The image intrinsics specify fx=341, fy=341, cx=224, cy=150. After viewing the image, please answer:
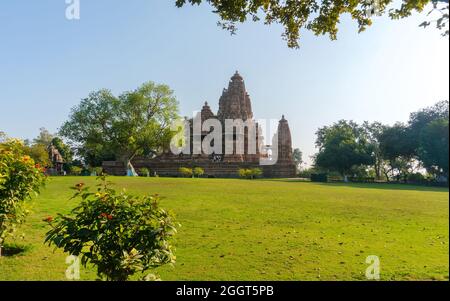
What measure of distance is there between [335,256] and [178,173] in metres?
40.2

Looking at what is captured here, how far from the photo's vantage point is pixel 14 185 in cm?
640

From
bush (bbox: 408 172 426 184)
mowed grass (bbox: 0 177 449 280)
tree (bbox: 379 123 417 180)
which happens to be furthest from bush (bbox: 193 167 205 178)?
tree (bbox: 379 123 417 180)

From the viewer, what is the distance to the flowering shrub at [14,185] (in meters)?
6.29

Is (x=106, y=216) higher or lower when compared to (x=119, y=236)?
higher

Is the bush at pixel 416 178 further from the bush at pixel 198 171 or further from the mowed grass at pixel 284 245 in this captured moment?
the mowed grass at pixel 284 245

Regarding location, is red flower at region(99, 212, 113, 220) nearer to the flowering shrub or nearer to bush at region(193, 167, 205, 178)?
the flowering shrub

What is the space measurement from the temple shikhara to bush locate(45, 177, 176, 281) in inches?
1585

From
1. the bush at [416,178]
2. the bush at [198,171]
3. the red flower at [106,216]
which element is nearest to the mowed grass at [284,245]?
the red flower at [106,216]

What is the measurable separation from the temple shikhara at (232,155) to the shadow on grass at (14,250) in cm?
3720

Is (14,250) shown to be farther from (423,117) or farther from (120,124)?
(423,117)

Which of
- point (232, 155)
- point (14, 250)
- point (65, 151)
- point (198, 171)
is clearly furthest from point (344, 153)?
point (65, 151)

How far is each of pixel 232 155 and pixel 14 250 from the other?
138 ft

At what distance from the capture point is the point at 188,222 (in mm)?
10258
